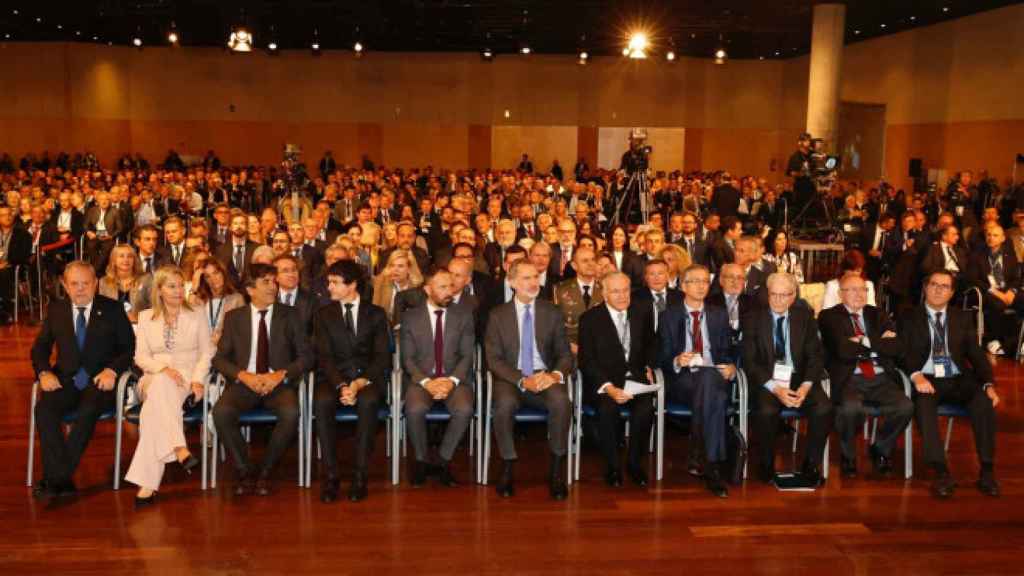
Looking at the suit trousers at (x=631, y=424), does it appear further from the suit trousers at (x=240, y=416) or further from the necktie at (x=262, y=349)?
the necktie at (x=262, y=349)

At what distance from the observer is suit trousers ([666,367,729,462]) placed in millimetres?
5121

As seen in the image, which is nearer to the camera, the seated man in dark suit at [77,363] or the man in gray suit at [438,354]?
the seated man in dark suit at [77,363]

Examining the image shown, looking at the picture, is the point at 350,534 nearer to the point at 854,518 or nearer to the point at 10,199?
the point at 854,518

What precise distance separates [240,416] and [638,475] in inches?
84.5

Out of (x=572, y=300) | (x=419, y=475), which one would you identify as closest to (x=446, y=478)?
(x=419, y=475)

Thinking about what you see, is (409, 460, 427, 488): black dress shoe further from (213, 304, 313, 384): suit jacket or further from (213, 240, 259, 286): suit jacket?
(213, 240, 259, 286): suit jacket

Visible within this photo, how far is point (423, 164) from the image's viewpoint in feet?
89.9

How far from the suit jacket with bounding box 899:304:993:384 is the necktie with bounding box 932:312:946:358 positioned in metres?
0.03

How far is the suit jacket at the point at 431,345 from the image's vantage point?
5281 mm

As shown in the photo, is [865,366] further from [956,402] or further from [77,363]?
→ [77,363]

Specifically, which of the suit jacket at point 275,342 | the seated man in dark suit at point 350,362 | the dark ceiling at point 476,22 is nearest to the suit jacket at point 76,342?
the suit jacket at point 275,342

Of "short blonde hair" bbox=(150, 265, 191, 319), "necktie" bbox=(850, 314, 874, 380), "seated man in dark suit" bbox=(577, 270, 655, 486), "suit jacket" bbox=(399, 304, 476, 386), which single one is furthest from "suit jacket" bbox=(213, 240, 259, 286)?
"necktie" bbox=(850, 314, 874, 380)

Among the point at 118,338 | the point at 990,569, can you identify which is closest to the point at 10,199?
the point at 118,338

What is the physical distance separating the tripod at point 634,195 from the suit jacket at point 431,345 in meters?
7.64
